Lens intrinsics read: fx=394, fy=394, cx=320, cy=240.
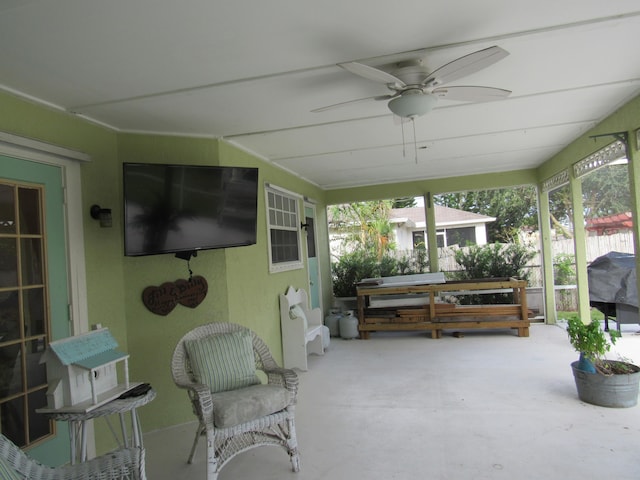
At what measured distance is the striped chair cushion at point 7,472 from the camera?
1358mm

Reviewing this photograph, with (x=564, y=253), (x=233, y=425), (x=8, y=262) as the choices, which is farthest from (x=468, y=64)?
(x=564, y=253)

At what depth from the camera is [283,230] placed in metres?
5.09

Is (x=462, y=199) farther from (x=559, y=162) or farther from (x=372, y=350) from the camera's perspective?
(x=372, y=350)

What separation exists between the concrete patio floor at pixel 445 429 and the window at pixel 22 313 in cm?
86

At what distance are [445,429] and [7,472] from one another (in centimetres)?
264

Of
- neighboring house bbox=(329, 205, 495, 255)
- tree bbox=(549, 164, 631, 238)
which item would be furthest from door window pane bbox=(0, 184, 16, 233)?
tree bbox=(549, 164, 631, 238)

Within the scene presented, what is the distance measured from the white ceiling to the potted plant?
77.6 inches

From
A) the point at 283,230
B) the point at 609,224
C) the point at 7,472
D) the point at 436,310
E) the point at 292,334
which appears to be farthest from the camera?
the point at 609,224

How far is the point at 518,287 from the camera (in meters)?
5.62

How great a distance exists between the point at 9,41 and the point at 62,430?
230cm

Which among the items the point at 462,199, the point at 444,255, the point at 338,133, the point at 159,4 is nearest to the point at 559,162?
the point at 444,255

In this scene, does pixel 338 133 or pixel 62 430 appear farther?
pixel 338 133

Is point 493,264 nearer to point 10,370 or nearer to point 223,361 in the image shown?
point 223,361

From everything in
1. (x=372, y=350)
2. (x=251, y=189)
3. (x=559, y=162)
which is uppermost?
(x=559, y=162)
